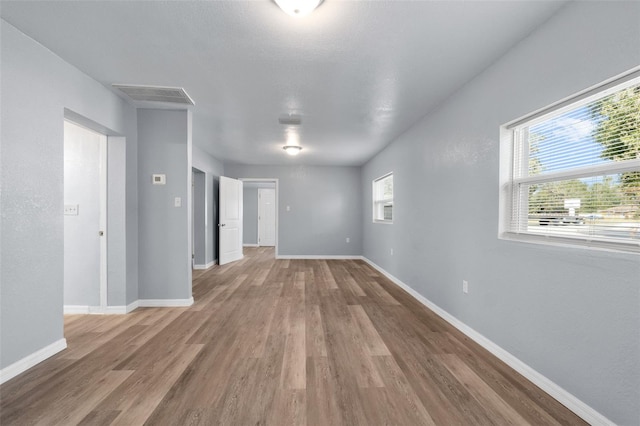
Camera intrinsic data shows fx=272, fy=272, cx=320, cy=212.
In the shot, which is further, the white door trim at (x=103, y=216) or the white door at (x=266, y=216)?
the white door at (x=266, y=216)

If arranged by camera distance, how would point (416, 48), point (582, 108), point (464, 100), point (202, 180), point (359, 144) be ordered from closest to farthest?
point (582, 108) → point (416, 48) → point (464, 100) → point (359, 144) → point (202, 180)

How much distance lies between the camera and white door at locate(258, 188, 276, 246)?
9586 millimetres

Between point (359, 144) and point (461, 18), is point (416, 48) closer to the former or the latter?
point (461, 18)

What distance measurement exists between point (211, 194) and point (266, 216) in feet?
12.4

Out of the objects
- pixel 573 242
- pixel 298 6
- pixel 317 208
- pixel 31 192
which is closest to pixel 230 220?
pixel 317 208

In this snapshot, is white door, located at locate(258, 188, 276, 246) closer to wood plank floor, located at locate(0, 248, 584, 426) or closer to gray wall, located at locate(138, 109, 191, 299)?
gray wall, located at locate(138, 109, 191, 299)

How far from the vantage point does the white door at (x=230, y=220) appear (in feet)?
19.7

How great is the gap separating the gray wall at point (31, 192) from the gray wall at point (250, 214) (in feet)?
23.4

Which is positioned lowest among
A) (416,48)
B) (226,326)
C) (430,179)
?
(226,326)

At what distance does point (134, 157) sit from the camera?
326cm

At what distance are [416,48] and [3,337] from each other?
11.6 ft

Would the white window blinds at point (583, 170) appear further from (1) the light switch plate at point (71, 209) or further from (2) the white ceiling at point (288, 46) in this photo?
(1) the light switch plate at point (71, 209)

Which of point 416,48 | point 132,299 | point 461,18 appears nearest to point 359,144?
point 416,48

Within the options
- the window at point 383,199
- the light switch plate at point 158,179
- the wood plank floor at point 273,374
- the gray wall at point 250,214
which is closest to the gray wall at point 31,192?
the wood plank floor at point 273,374
